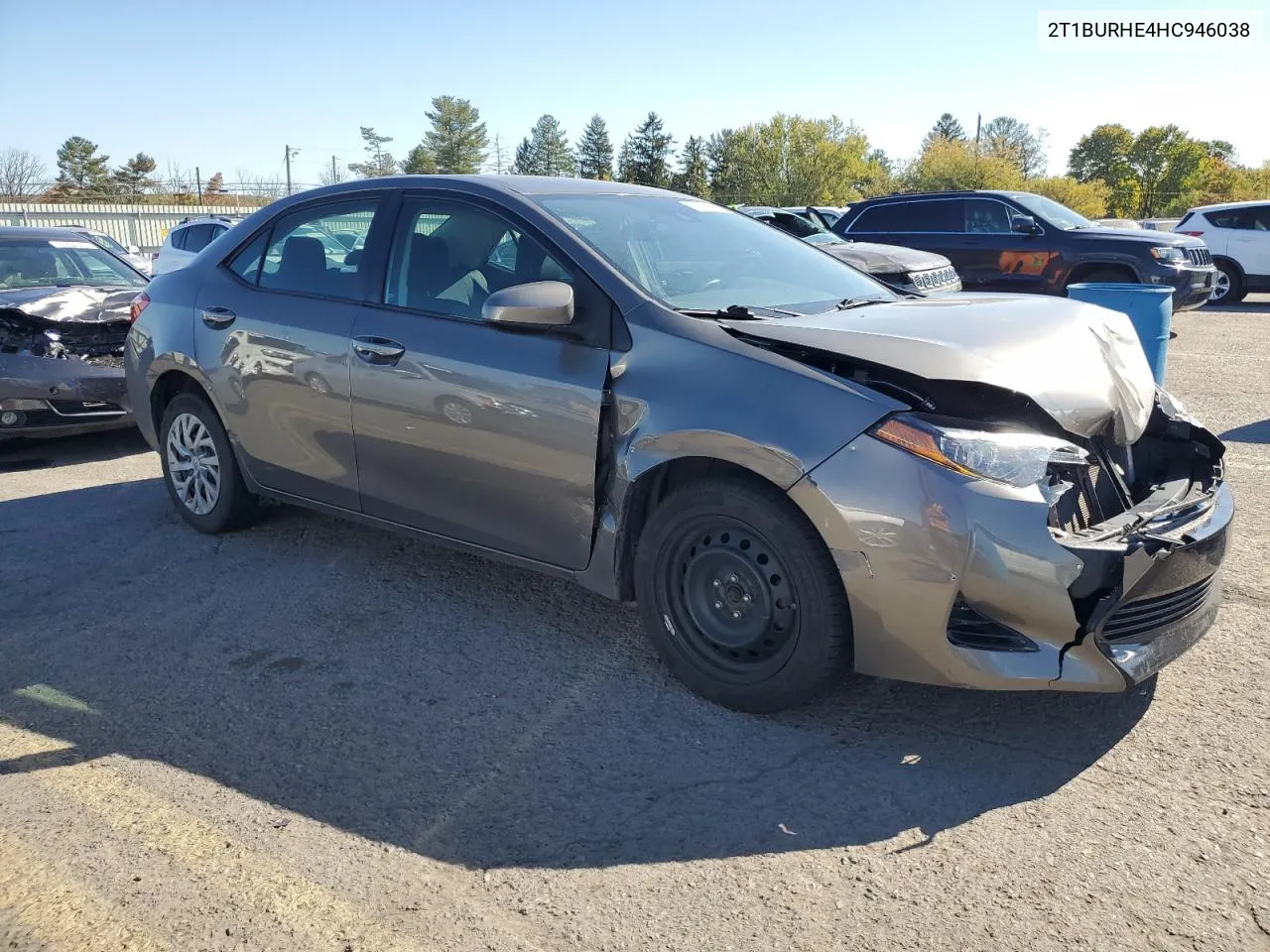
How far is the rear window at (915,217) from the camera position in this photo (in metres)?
14.2

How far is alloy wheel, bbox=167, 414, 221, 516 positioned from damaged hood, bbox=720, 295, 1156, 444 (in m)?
2.99

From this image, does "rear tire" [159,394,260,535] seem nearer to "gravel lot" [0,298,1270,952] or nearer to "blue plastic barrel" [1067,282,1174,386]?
"gravel lot" [0,298,1270,952]

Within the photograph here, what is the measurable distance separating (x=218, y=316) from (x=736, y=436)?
2.95 metres

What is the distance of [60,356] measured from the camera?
716cm

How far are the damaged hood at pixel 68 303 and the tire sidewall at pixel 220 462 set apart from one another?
7.93 feet

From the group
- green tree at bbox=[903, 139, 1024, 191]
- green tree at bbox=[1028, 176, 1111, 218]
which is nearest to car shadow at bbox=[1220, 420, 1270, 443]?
green tree at bbox=[1028, 176, 1111, 218]

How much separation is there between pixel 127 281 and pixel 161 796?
21.5 feet

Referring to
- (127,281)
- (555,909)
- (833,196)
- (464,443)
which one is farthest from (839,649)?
(833,196)

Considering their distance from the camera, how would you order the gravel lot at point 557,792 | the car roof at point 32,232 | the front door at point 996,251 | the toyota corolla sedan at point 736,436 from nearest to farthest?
the gravel lot at point 557,792
the toyota corolla sedan at point 736,436
the car roof at point 32,232
the front door at point 996,251

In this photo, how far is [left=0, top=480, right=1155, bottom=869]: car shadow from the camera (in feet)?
9.32

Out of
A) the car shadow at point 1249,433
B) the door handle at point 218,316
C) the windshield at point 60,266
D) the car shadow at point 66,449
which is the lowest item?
the car shadow at point 66,449

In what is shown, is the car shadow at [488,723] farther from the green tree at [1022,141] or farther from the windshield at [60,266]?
the green tree at [1022,141]

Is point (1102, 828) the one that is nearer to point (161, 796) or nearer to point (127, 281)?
point (161, 796)

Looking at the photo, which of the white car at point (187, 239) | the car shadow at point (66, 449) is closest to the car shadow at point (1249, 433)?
the car shadow at point (66, 449)
